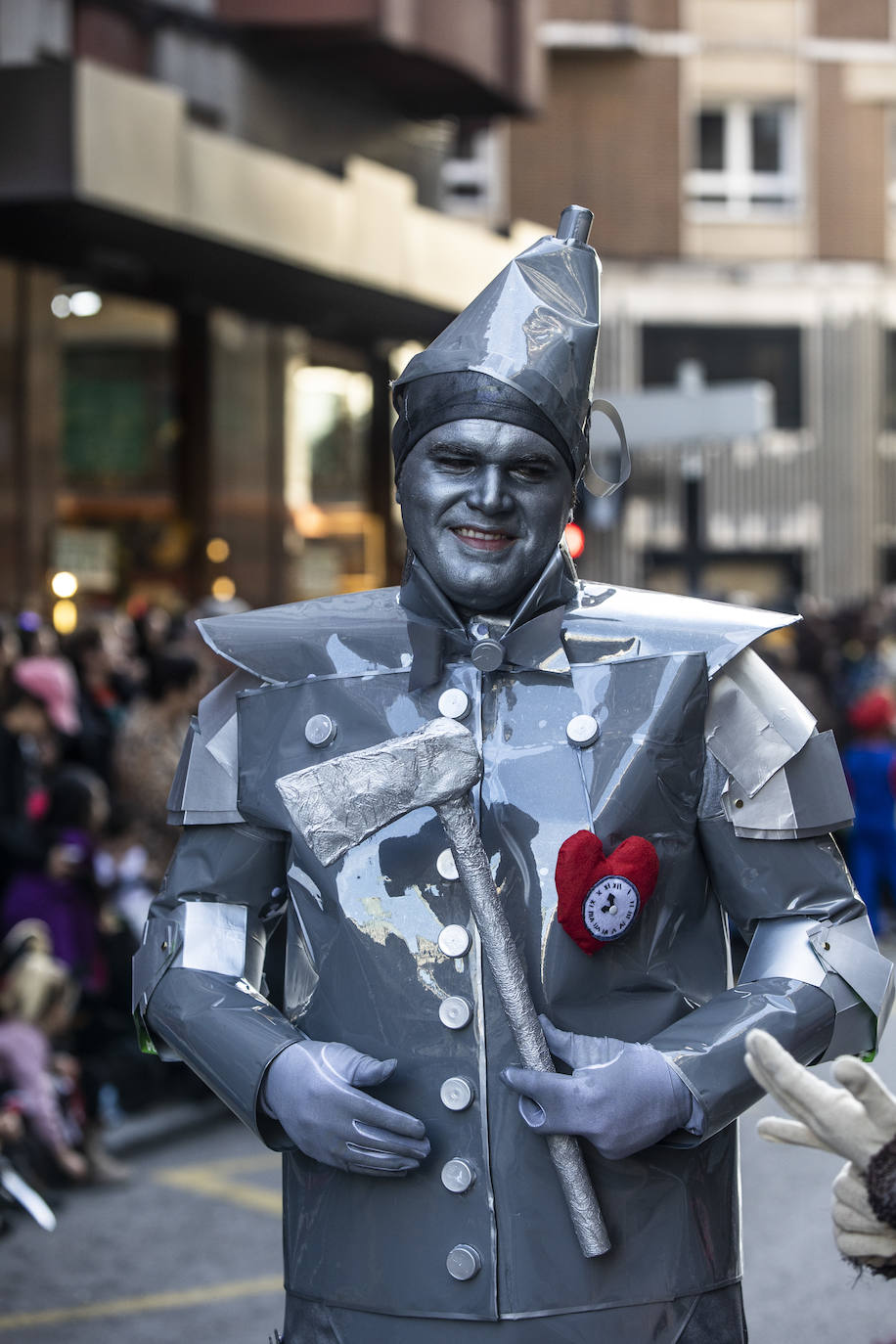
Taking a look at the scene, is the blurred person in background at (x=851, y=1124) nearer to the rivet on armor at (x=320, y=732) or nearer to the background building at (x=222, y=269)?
the rivet on armor at (x=320, y=732)

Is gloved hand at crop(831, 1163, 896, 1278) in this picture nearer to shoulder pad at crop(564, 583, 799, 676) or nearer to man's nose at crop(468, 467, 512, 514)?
shoulder pad at crop(564, 583, 799, 676)

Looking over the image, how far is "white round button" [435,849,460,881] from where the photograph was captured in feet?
8.43

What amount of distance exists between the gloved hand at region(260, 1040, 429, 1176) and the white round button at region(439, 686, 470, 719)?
0.46m

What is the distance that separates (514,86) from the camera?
1705cm

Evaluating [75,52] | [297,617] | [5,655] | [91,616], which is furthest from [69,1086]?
[75,52]

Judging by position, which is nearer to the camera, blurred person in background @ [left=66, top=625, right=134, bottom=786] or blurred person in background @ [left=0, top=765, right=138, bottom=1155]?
blurred person in background @ [left=0, top=765, right=138, bottom=1155]

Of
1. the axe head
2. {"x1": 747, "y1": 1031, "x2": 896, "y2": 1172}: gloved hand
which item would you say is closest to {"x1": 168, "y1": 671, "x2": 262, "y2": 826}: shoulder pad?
the axe head

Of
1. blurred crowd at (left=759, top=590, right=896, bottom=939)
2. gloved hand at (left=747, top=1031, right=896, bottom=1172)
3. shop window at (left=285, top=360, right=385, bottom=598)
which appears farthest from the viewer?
shop window at (left=285, top=360, right=385, bottom=598)

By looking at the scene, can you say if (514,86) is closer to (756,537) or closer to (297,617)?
(756,537)

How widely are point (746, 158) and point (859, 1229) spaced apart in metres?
28.1

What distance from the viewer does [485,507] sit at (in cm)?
Answer: 261

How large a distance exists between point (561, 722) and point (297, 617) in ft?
1.42

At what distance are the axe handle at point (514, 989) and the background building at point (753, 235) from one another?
83.7 feet

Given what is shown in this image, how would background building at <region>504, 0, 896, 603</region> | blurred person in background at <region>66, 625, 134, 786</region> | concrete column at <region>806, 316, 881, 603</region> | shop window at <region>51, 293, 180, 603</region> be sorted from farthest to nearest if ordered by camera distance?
concrete column at <region>806, 316, 881, 603</region> → background building at <region>504, 0, 896, 603</region> → shop window at <region>51, 293, 180, 603</region> → blurred person in background at <region>66, 625, 134, 786</region>
